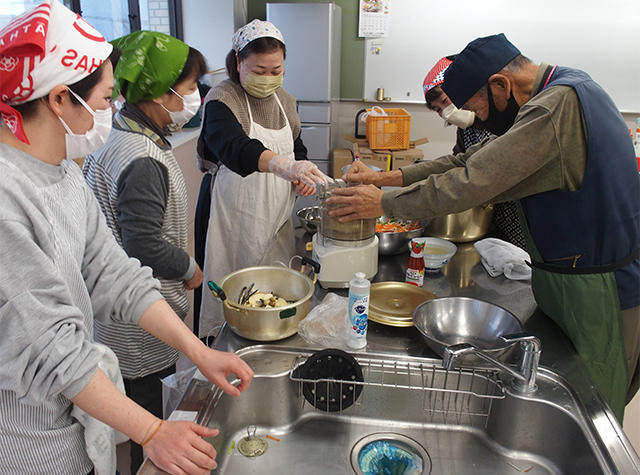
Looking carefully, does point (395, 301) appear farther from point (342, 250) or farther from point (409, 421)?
point (409, 421)

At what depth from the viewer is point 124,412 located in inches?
32.2

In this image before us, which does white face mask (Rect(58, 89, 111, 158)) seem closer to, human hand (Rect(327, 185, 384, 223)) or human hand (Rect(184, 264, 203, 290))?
human hand (Rect(184, 264, 203, 290))

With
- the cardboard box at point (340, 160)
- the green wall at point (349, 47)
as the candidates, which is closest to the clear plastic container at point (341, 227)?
the cardboard box at point (340, 160)

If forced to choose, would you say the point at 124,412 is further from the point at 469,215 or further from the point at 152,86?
the point at 469,215

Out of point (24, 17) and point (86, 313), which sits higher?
point (24, 17)

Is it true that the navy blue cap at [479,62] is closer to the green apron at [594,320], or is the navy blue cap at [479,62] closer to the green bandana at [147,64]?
the green apron at [594,320]

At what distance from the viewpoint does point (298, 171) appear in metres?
1.82

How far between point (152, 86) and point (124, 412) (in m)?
0.97

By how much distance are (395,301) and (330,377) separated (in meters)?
0.47

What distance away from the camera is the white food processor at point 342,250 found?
1.59 meters

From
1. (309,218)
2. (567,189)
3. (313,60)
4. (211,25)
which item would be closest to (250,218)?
(309,218)

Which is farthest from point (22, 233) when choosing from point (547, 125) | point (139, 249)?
point (547, 125)

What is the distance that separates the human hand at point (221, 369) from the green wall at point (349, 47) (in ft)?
15.9

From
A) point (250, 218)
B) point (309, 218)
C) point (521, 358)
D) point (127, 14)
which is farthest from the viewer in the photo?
point (127, 14)
